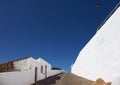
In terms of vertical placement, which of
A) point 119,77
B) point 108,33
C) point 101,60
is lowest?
point 119,77

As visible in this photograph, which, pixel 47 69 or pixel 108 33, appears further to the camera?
pixel 47 69

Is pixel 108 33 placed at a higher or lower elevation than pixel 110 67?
higher

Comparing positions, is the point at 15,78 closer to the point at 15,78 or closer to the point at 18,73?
the point at 15,78

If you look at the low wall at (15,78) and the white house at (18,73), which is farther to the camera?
the white house at (18,73)

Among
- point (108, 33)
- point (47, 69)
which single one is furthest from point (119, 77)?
point (47, 69)

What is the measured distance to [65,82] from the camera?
909 centimetres

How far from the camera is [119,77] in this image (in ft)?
17.0

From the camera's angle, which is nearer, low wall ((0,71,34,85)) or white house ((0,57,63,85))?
low wall ((0,71,34,85))

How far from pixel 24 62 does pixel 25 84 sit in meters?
3.92

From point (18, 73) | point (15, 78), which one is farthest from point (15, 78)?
point (18, 73)

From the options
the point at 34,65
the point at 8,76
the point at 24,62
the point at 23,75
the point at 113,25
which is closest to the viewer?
the point at 113,25

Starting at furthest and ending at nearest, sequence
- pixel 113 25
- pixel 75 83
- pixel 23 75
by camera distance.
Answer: pixel 23 75, pixel 75 83, pixel 113 25

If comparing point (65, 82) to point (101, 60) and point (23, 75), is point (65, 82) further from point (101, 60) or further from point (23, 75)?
point (23, 75)

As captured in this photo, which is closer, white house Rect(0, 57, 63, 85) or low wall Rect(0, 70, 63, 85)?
low wall Rect(0, 70, 63, 85)
